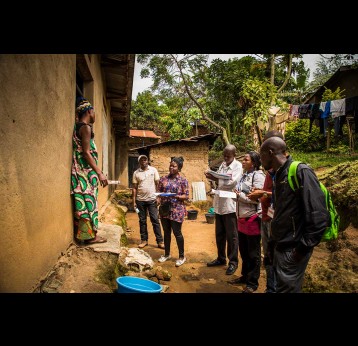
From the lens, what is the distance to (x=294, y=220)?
1.96 metres

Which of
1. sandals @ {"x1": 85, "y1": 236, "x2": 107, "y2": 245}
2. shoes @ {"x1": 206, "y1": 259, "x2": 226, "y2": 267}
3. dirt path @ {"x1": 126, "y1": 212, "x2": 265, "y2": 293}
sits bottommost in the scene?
dirt path @ {"x1": 126, "y1": 212, "x2": 265, "y2": 293}

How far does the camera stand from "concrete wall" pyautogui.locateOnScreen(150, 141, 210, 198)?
1179 cm

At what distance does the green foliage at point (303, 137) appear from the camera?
14938 mm

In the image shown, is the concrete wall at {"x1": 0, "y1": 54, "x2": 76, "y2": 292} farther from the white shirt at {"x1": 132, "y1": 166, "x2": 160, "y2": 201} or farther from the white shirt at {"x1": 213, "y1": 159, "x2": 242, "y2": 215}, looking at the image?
the white shirt at {"x1": 132, "y1": 166, "x2": 160, "y2": 201}

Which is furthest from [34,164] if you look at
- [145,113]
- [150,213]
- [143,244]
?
[145,113]

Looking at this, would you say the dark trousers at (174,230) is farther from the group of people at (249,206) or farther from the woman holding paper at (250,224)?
the woman holding paper at (250,224)

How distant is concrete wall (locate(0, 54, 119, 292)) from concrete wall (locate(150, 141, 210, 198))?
8895 millimetres

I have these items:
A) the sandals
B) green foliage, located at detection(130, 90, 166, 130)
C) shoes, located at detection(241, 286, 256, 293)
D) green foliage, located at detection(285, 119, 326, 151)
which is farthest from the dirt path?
green foliage, located at detection(130, 90, 166, 130)

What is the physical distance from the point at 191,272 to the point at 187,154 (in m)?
8.06

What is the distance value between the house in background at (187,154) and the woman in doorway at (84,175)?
8.65 metres
